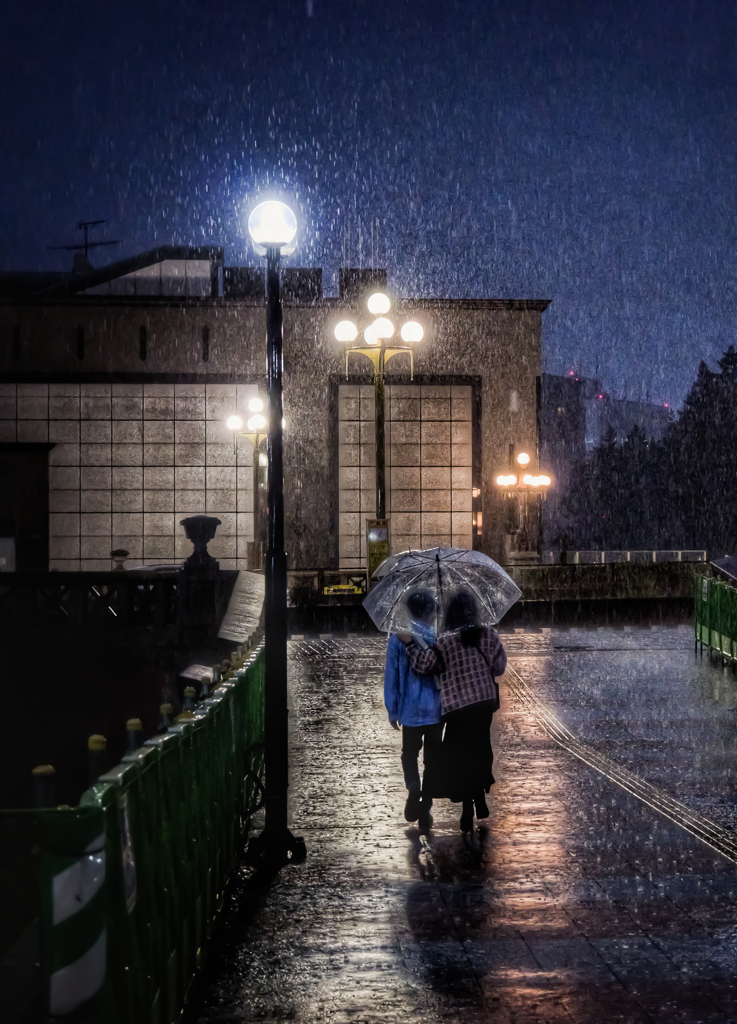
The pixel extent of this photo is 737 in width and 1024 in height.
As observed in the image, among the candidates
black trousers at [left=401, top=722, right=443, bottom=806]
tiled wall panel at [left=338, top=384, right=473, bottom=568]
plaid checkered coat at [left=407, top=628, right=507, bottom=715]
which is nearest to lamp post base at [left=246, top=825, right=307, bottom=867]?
black trousers at [left=401, top=722, right=443, bottom=806]

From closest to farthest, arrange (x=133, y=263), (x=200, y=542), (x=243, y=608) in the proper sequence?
(x=243, y=608) < (x=200, y=542) < (x=133, y=263)

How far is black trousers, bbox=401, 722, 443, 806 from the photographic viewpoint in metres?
7.39

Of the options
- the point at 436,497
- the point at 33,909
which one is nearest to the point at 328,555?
the point at 436,497

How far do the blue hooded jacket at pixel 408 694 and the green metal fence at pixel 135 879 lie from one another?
1.74 m

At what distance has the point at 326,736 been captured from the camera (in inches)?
441

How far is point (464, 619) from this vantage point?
730cm

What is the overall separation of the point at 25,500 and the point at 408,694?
2896cm

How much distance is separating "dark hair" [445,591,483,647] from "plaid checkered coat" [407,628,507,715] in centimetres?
4

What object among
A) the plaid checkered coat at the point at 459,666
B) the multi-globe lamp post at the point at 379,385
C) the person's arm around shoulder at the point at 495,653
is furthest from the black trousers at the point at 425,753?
the multi-globe lamp post at the point at 379,385

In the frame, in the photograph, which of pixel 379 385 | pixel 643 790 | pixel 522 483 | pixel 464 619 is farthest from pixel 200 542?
pixel 522 483

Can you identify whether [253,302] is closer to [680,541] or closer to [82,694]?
[82,694]

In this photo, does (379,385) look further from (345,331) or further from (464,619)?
(464,619)

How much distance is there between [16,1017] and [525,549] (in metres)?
31.1

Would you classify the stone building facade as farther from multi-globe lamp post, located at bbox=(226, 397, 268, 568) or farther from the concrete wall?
multi-globe lamp post, located at bbox=(226, 397, 268, 568)
